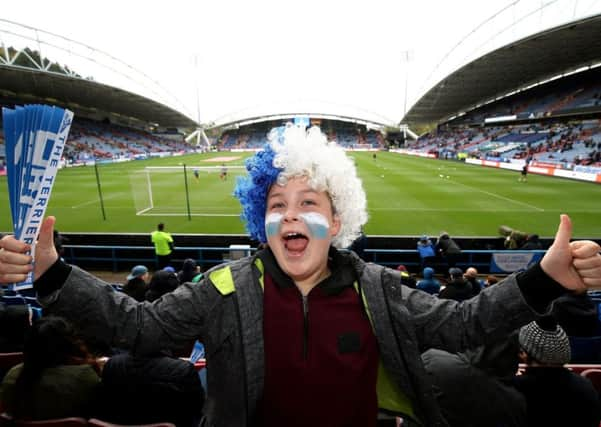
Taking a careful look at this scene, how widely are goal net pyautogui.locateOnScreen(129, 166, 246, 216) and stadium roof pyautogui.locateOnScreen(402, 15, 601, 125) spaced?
1265 inches

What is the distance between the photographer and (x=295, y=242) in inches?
76.4

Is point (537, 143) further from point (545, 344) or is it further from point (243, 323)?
point (243, 323)

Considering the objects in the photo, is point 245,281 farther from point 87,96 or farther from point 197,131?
point 197,131

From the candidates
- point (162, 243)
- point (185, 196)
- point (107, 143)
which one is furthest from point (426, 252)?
point (107, 143)

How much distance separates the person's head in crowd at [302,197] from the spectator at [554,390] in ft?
5.06

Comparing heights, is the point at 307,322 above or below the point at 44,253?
below

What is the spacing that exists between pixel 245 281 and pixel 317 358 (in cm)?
53

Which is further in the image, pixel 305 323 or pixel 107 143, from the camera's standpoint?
pixel 107 143

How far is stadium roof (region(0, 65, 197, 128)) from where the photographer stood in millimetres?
38125

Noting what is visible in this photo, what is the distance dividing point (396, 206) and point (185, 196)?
12.3m

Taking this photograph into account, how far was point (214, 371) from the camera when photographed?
1663 mm

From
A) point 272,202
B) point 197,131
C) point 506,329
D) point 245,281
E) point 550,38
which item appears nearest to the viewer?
point 506,329

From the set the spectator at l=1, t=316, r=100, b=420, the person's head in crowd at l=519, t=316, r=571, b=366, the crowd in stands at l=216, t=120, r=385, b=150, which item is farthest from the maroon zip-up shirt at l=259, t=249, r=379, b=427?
the crowd in stands at l=216, t=120, r=385, b=150

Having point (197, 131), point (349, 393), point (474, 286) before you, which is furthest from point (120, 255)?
point (197, 131)
